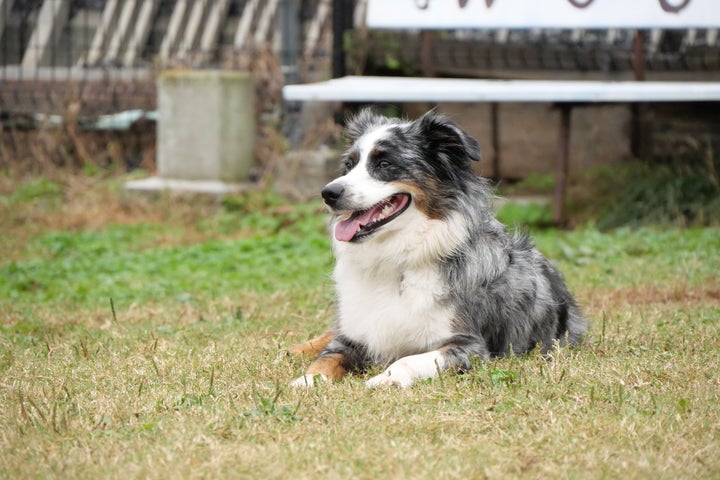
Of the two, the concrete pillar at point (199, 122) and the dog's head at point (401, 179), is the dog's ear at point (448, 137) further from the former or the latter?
the concrete pillar at point (199, 122)

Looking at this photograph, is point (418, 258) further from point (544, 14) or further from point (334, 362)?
point (544, 14)

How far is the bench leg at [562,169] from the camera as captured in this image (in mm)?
10086

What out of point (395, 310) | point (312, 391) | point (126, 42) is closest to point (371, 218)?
point (395, 310)

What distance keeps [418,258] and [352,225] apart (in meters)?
0.35

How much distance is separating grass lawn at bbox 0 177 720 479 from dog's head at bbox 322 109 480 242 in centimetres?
78

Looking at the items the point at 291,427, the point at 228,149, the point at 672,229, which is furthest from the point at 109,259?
the point at 291,427

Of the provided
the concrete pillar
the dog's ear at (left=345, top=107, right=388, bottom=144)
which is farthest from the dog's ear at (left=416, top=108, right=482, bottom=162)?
the concrete pillar

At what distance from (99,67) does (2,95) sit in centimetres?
168

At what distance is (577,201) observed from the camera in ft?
34.9

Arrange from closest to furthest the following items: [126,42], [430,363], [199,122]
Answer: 1. [430,363]
2. [199,122]
3. [126,42]

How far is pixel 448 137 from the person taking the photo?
198 inches

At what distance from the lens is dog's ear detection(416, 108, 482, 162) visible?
4.98 m

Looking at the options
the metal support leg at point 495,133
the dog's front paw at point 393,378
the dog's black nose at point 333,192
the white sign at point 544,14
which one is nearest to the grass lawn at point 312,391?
the dog's front paw at point 393,378

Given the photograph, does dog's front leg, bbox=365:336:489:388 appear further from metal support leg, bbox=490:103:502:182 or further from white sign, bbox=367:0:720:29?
metal support leg, bbox=490:103:502:182
